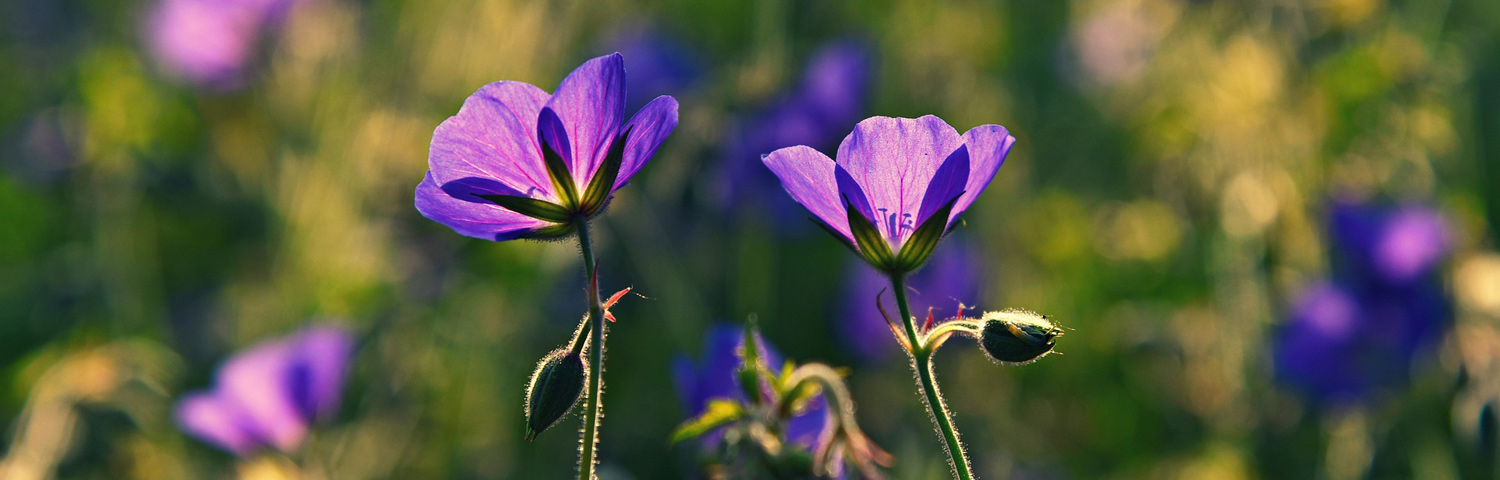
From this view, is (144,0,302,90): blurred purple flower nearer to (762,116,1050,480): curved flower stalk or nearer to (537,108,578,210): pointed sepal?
(537,108,578,210): pointed sepal

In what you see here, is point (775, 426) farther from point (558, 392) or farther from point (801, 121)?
point (801, 121)

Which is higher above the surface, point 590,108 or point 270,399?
point 590,108

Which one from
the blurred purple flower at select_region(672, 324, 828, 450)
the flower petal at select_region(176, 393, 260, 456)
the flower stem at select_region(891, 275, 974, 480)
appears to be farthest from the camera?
the flower petal at select_region(176, 393, 260, 456)

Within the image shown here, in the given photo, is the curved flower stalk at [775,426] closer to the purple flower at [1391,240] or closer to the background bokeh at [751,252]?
the background bokeh at [751,252]

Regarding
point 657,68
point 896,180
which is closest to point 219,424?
point 896,180

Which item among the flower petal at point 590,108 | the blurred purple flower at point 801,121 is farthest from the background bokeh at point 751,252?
the flower petal at point 590,108

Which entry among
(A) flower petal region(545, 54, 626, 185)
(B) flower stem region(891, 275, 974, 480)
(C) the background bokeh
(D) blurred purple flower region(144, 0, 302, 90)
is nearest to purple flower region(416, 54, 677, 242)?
(A) flower petal region(545, 54, 626, 185)
